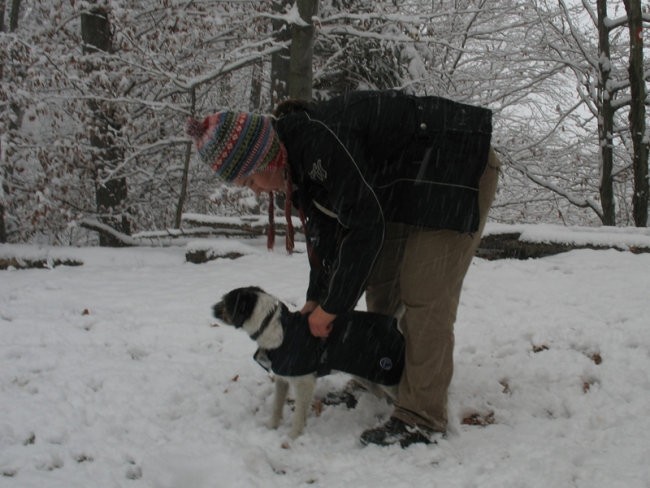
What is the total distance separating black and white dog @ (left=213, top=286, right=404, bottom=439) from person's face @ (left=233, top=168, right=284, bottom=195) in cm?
63

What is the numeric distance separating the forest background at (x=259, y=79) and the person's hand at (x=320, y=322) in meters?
5.84

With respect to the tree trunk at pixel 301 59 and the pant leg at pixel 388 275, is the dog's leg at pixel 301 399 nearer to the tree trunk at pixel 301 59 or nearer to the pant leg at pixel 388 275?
the pant leg at pixel 388 275

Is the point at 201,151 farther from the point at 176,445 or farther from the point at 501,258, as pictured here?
the point at 501,258

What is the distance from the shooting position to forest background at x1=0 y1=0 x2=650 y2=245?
8797 mm

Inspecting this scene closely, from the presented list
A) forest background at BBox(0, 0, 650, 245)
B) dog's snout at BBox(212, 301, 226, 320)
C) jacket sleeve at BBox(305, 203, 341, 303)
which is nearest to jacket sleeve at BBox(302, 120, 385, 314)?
jacket sleeve at BBox(305, 203, 341, 303)

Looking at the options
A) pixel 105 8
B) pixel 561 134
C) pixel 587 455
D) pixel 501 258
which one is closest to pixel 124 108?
pixel 105 8

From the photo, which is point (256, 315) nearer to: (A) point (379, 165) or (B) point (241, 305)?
(B) point (241, 305)

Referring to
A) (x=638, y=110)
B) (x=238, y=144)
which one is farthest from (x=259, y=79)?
(x=238, y=144)

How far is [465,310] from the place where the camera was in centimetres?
500

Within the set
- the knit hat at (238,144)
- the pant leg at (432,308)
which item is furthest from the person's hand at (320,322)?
the knit hat at (238,144)

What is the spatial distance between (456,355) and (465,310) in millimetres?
995

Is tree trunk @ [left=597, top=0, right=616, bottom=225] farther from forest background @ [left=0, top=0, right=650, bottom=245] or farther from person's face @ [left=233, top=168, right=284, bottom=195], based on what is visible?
person's face @ [left=233, top=168, right=284, bottom=195]

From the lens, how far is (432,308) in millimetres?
2904

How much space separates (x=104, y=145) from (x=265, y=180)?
29.3 ft
